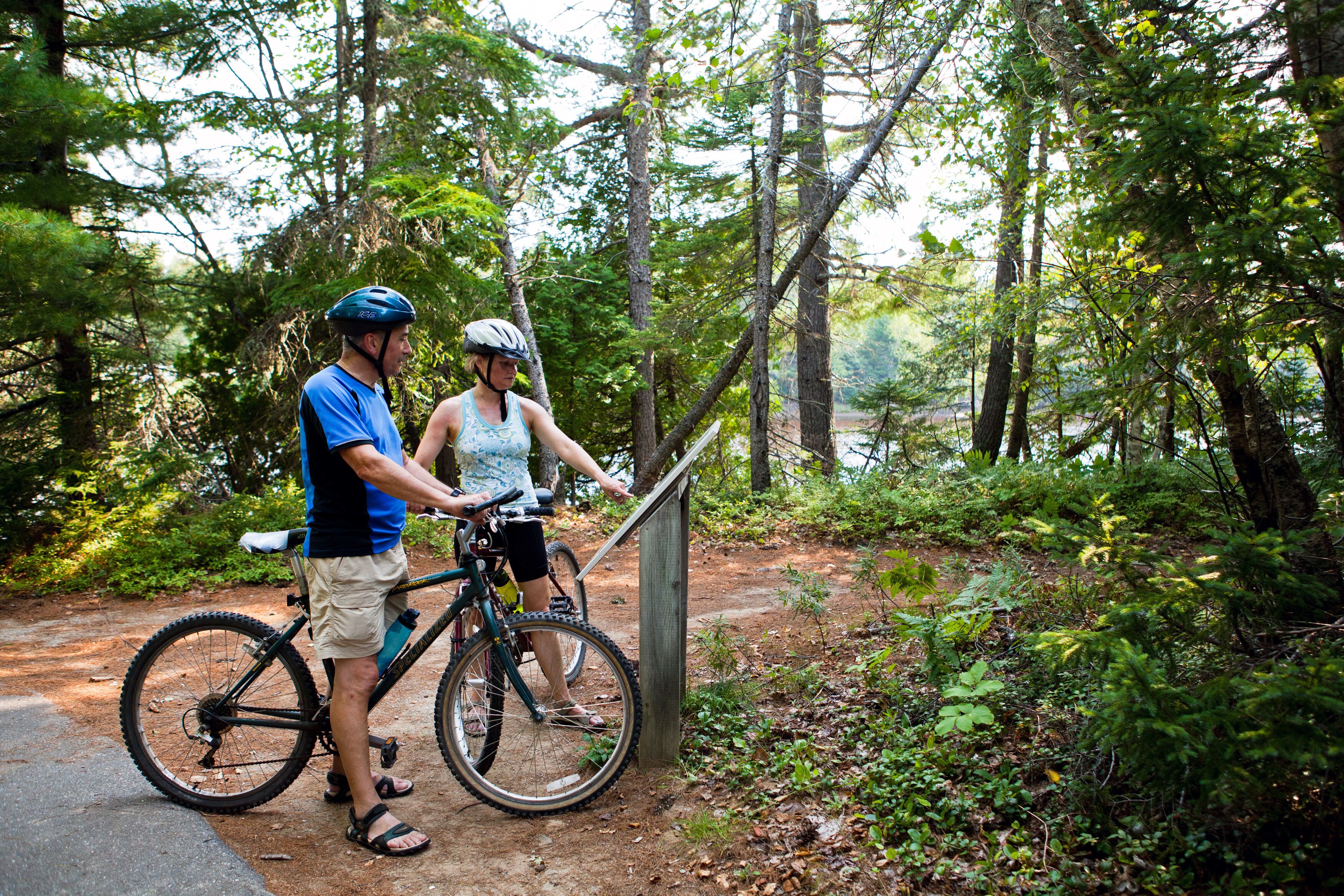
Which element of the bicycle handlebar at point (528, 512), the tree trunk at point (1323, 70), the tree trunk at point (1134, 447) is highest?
the tree trunk at point (1323, 70)

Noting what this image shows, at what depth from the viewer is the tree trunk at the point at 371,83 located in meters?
11.2

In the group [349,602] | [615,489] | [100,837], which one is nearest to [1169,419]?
[615,489]

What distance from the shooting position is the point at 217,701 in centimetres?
Result: 344

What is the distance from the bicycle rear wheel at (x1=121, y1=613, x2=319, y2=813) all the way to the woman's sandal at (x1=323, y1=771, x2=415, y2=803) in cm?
17

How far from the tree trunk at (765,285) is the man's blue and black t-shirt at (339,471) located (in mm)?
8542

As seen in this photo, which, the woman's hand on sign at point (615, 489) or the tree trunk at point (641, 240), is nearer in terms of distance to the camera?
the woman's hand on sign at point (615, 489)

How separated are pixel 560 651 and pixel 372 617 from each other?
92 centimetres

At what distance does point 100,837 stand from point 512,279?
38.1 feet

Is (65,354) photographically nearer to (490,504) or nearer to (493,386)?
(493,386)

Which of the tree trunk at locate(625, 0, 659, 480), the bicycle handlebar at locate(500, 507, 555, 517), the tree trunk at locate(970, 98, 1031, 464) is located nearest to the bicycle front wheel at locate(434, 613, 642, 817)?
the bicycle handlebar at locate(500, 507, 555, 517)

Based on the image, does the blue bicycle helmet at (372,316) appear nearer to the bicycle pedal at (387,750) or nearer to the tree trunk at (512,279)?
the bicycle pedal at (387,750)

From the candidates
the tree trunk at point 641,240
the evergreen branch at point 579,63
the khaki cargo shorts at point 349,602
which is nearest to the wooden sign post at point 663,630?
the khaki cargo shorts at point 349,602

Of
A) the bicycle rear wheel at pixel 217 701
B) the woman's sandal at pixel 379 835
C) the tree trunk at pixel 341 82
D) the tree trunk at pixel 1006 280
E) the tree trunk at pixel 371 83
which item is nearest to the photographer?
the woman's sandal at pixel 379 835

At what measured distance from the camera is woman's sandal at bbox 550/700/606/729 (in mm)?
3607
